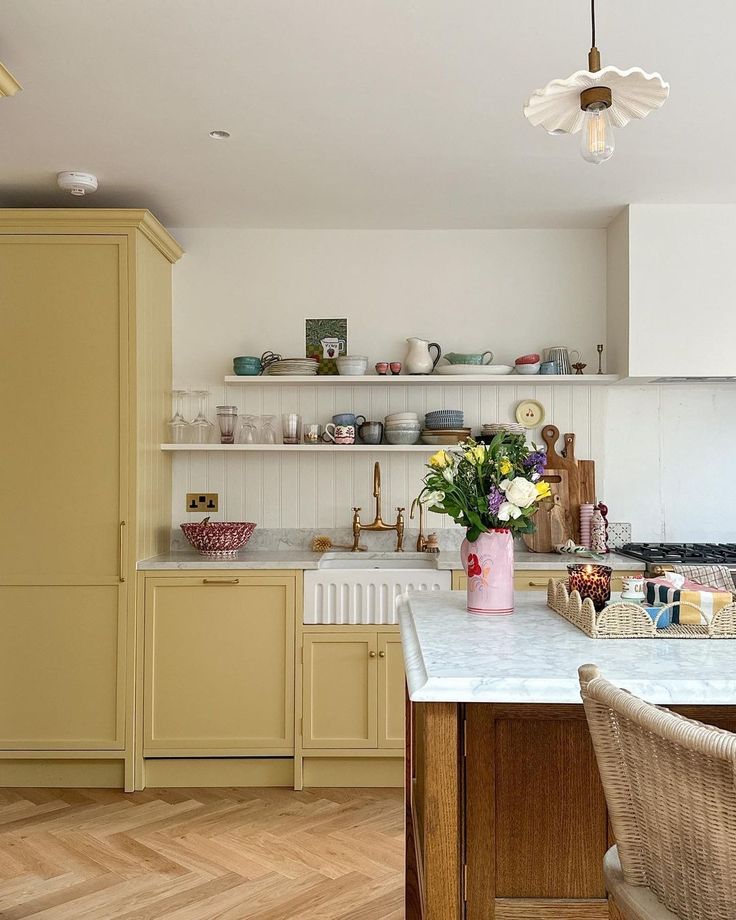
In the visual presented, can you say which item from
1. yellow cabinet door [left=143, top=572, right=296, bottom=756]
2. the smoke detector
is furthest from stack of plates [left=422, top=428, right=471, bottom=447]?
the smoke detector

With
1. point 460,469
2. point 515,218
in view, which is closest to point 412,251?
point 515,218

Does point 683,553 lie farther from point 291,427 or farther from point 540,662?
point 540,662

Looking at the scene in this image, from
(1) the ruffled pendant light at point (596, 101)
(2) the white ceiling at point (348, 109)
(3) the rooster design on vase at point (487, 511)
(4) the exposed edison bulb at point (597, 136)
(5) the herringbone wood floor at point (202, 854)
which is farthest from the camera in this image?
(5) the herringbone wood floor at point (202, 854)

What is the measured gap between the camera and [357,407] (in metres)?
4.33

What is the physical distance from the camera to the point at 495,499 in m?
2.07

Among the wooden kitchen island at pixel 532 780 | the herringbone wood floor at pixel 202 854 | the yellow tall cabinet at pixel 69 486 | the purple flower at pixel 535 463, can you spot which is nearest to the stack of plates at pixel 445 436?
the yellow tall cabinet at pixel 69 486

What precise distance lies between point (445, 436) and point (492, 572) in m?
2.01

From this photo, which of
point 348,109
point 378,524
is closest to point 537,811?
point 348,109

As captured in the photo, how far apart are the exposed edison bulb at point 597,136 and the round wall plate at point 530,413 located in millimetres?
2587

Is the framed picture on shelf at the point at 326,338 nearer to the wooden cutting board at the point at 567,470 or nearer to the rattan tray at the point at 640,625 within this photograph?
the wooden cutting board at the point at 567,470

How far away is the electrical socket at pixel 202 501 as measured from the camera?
14.0 feet

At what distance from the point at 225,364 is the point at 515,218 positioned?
1.57m

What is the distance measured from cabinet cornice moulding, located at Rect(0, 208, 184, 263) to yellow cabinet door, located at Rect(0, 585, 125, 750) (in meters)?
1.50

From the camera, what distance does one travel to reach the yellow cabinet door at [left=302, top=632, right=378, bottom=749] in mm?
3711
